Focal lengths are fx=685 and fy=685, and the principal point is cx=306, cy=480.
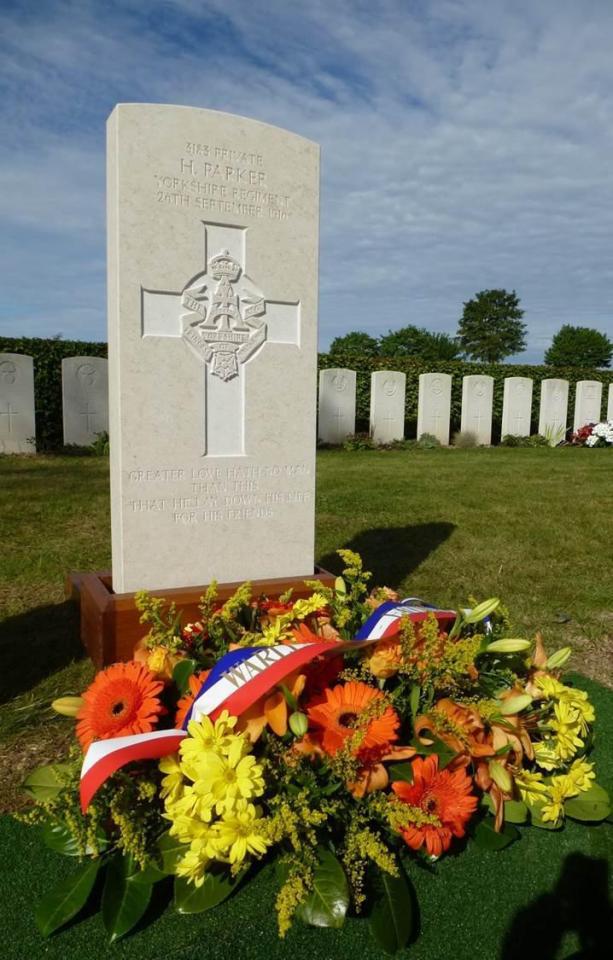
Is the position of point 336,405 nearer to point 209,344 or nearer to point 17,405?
point 17,405

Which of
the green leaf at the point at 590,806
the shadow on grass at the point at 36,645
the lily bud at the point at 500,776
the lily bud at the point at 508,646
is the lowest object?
the shadow on grass at the point at 36,645

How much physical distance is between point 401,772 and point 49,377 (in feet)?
35.6

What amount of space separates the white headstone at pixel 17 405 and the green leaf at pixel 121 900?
29.9 feet

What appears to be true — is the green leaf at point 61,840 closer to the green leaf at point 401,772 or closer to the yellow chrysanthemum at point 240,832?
the yellow chrysanthemum at point 240,832

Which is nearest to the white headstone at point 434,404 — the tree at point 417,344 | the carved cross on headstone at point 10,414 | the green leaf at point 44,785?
the carved cross on headstone at point 10,414

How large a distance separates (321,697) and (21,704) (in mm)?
1745

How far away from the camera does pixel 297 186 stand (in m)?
3.52

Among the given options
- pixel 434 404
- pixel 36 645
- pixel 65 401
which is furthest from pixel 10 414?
pixel 434 404

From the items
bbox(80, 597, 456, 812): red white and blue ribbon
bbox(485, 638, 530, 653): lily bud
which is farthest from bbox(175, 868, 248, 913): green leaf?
bbox(485, 638, 530, 653): lily bud

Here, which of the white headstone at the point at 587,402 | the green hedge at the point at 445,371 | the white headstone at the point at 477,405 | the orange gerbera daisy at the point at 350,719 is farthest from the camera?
the white headstone at the point at 587,402

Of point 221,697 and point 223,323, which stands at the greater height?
point 223,323

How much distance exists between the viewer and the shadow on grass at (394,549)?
16.0 feet

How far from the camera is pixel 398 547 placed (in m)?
5.54

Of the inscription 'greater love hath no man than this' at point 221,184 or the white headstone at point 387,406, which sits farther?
the white headstone at point 387,406
